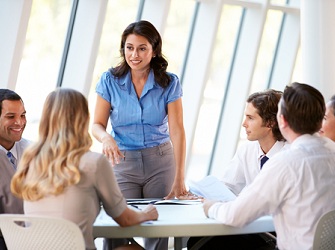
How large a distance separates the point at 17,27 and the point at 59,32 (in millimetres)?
1149

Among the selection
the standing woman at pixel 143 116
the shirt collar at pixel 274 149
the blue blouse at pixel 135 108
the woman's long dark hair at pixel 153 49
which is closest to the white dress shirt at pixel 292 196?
the shirt collar at pixel 274 149

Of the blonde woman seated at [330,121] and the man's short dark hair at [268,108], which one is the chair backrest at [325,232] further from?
the man's short dark hair at [268,108]

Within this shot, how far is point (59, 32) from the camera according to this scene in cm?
626

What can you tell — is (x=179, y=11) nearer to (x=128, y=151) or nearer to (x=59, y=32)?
(x=59, y=32)

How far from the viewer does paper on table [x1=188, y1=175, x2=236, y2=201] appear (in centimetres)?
378

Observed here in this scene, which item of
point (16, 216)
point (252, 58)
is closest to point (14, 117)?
point (16, 216)

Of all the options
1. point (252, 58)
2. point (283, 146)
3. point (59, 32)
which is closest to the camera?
point (283, 146)

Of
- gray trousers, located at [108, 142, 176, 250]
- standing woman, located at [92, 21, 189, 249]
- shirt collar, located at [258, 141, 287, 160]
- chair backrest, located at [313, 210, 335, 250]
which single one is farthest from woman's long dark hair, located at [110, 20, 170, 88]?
chair backrest, located at [313, 210, 335, 250]

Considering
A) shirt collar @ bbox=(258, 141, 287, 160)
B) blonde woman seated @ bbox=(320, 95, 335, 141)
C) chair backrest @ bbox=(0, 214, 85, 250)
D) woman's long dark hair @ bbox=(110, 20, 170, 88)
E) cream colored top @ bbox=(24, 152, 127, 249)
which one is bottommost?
chair backrest @ bbox=(0, 214, 85, 250)

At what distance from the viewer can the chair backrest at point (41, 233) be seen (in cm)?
277

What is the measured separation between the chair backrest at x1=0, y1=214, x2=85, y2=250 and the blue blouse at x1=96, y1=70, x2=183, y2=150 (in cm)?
140

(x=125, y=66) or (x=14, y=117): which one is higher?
(x=125, y=66)

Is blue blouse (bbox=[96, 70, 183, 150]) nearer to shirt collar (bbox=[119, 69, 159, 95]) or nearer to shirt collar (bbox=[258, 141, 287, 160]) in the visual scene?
shirt collar (bbox=[119, 69, 159, 95])

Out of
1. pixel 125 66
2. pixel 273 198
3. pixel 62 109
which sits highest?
pixel 125 66
